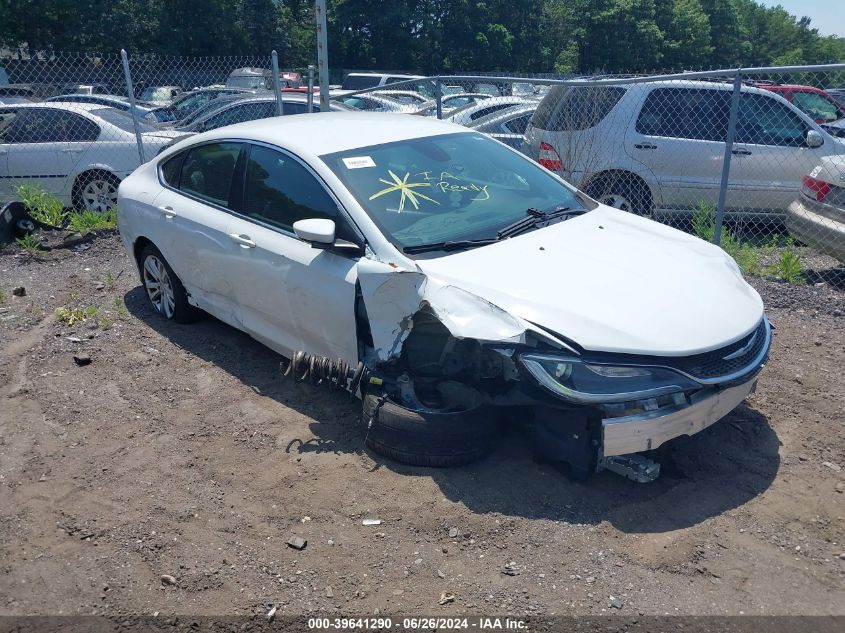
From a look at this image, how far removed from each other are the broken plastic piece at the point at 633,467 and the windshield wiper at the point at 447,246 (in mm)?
1364

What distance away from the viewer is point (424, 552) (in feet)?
11.2

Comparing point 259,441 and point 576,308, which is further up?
point 576,308

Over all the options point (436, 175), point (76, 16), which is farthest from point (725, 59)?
point (436, 175)

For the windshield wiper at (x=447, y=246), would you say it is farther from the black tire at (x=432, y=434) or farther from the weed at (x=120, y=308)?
the weed at (x=120, y=308)

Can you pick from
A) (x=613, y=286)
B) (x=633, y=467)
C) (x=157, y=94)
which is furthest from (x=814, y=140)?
(x=157, y=94)

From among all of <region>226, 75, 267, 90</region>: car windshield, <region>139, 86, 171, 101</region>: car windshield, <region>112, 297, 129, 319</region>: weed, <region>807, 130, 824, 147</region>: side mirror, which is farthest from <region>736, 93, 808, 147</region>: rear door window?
<region>139, 86, 171, 101</region>: car windshield

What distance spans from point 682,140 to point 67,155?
7.36 meters

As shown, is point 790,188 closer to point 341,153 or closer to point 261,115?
point 341,153

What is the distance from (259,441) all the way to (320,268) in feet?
3.53

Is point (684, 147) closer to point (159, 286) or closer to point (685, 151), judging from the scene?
point (685, 151)

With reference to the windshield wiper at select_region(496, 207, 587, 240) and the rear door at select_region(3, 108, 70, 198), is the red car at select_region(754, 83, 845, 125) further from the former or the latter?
the rear door at select_region(3, 108, 70, 198)

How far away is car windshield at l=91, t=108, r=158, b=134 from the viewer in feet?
32.2

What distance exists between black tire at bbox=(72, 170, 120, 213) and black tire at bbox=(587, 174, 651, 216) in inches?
233

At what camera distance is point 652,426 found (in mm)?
3445
